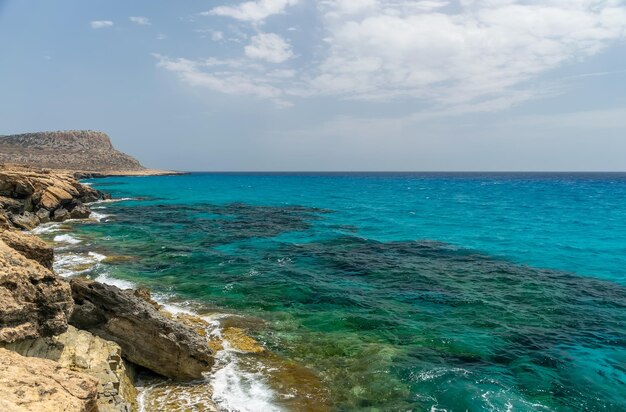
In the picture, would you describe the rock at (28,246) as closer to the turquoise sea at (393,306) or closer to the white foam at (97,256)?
the turquoise sea at (393,306)

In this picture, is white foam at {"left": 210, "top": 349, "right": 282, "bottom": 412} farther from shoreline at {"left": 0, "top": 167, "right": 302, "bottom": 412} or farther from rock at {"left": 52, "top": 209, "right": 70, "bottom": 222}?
rock at {"left": 52, "top": 209, "right": 70, "bottom": 222}

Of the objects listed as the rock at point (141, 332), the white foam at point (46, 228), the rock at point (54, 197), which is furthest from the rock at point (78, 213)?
the rock at point (141, 332)

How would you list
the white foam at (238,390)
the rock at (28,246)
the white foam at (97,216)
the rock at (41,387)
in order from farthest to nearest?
1. the white foam at (97,216)
2. the white foam at (238,390)
3. the rock at (28,246)
4. the rock at (41,387)

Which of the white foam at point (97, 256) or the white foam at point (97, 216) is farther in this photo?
the white foam at point (97, 216)

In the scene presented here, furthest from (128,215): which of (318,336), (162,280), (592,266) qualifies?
(592,266)

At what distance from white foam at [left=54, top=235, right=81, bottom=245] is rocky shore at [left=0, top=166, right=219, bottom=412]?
19.3 m

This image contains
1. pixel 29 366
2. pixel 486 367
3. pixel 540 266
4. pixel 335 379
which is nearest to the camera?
pixel 29 366

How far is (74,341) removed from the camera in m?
10.8

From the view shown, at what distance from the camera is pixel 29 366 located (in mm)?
6070

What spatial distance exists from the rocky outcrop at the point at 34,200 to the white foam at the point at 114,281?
17.3m

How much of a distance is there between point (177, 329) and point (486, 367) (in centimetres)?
1094

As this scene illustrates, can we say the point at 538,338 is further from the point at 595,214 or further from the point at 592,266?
the point at 595,214

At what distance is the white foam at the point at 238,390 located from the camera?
11312 millimetres

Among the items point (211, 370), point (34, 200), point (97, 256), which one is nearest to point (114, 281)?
point (97, 256)
